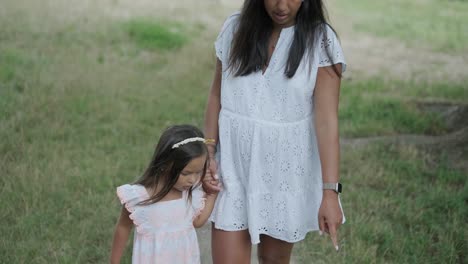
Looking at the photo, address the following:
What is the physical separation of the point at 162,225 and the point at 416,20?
13.1 meters

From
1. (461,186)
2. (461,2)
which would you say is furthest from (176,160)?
(461,2)

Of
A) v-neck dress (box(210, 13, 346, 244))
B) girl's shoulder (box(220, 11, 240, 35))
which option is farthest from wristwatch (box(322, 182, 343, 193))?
girl's shoulder (box(220, 11, 240, 35))

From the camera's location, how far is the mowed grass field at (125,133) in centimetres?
432

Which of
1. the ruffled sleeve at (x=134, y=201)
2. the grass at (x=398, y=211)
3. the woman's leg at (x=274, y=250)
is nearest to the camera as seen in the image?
the ruffled sleeve at (x=134, y=201)

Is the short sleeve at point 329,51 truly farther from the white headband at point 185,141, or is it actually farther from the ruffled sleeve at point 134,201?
the ruffled sleeve at point 134,201

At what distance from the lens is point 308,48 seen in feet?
8.56

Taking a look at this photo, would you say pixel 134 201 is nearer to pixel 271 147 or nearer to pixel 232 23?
pixel 271 147

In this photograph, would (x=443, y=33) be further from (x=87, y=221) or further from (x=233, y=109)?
(x=233, y=109)

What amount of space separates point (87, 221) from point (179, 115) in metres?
2.68

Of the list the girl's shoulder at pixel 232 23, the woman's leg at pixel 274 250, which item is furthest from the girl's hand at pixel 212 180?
the girl's shoulder at pixel 232 23

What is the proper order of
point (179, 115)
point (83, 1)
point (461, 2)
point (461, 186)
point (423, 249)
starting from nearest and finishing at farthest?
1. point (423, 249)
2. point (461, 186)
3. point (179, 115)
4. point (83, 1)
5. point (461, 2)

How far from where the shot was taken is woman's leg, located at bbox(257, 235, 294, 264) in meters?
2.92

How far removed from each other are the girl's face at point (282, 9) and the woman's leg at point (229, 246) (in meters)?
0.88

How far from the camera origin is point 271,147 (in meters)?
2.67
